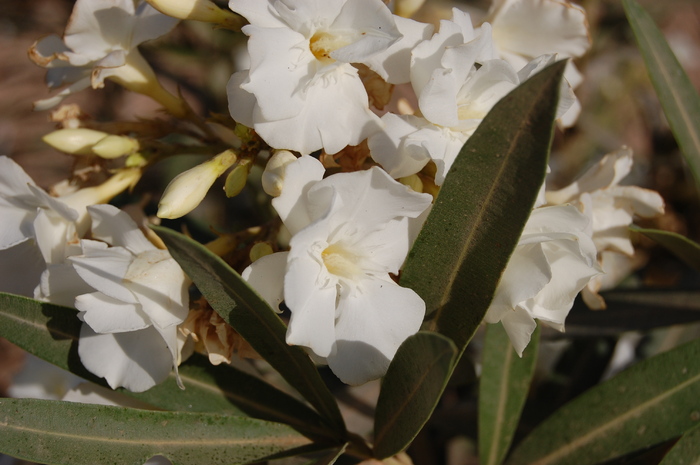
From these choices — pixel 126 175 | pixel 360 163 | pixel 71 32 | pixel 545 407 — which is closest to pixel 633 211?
pixel 360 163

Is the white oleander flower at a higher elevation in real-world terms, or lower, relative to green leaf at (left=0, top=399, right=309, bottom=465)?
higher

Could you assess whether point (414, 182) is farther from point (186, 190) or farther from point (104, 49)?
point (104, 49)

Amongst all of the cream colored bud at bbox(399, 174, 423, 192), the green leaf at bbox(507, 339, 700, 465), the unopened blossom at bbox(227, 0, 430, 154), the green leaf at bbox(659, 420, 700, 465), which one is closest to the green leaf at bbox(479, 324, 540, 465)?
the green leaf at bbox(507, 339, 700, 465)

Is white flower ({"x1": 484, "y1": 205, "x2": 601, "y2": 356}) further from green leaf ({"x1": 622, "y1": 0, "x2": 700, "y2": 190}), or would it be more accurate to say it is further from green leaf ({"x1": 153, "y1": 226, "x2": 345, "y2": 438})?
green leaf ({"x1": 622, "y1": 0, "x2": 700, "y2": 190})

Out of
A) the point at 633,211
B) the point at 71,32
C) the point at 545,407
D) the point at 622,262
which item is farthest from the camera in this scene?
the point at 622,262

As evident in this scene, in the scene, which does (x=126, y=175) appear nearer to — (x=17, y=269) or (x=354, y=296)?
(x=17, y=269)

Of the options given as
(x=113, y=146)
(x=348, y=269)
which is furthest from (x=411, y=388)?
(x=113, y=146)
